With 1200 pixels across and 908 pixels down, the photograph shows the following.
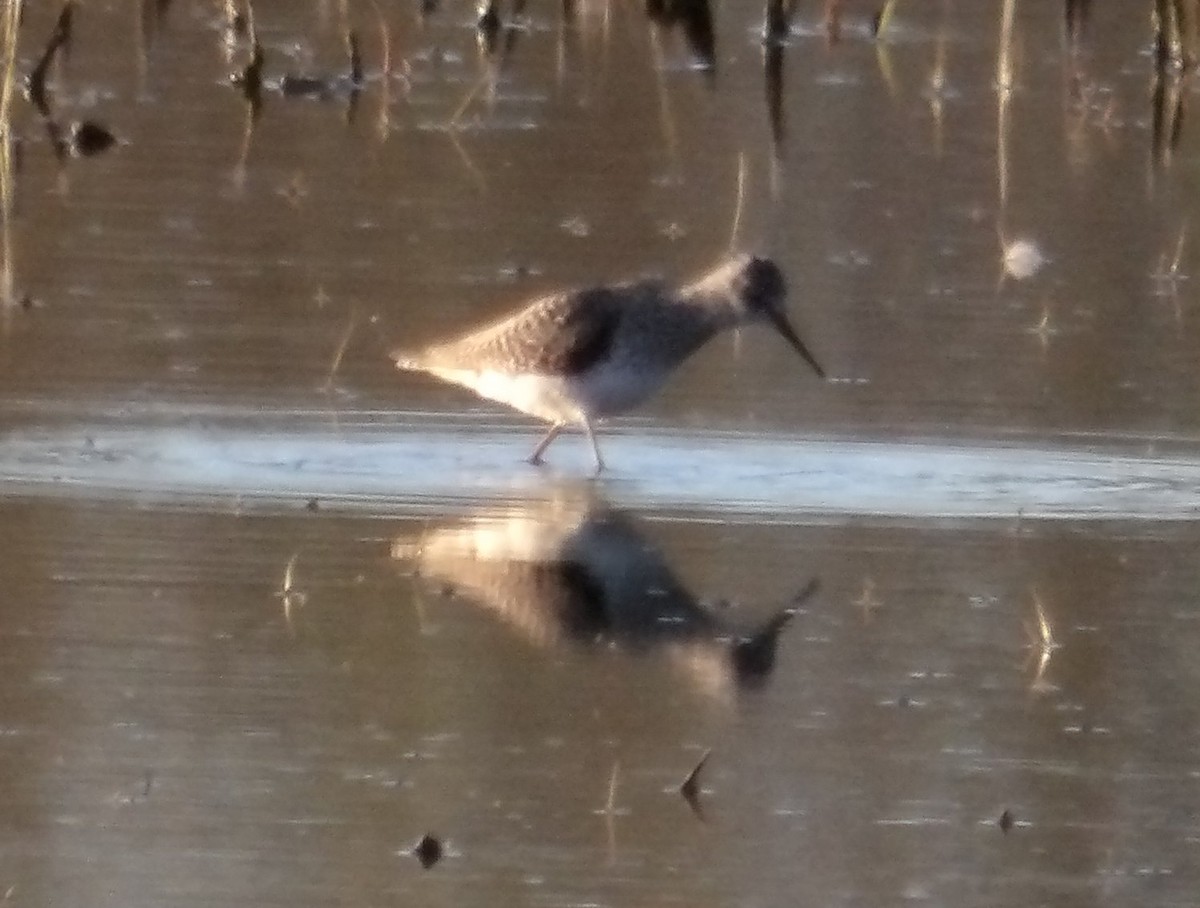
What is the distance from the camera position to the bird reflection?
19.8ft

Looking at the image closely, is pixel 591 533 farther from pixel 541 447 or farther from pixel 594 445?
pixel 541 447

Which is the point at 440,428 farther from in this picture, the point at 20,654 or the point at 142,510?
the point at 20,654

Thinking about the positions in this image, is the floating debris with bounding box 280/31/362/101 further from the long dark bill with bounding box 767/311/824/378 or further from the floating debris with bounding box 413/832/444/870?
the floating debris with bounding box 413/832/444/870

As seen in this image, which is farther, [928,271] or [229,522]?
[928,271]

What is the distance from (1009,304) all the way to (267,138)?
3.69 meters

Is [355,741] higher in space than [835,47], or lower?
higher

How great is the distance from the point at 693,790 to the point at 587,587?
1159mm

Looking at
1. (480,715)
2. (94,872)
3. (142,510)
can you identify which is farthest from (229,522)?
(94,872)

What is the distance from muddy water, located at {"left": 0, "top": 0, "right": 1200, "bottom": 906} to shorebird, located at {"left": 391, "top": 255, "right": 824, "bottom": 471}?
0.18 metres

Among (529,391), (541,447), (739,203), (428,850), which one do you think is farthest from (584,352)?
(739,203)

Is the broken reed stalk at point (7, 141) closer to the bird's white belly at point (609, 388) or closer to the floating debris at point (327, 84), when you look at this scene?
the floating debris at point (327, 84)

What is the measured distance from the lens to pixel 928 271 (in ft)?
30.8

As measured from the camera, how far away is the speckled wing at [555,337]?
23.8ft

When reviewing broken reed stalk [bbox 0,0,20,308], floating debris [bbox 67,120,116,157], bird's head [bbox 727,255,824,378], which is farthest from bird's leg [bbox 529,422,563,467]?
floating debris [bbox 67,120,116,157]
